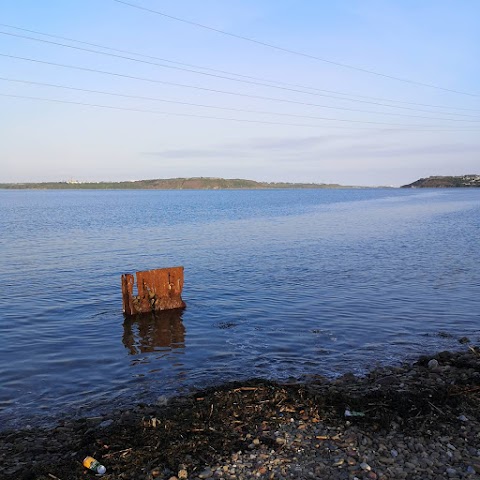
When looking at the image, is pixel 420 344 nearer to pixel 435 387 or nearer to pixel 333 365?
pixel 333 365

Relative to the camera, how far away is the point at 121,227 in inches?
2272

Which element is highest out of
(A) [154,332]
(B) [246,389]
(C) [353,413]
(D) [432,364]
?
(C) [353,413]

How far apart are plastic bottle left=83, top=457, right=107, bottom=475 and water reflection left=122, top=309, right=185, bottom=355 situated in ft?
23.9

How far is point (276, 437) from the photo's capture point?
339 inches

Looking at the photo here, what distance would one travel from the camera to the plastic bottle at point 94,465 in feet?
25.2

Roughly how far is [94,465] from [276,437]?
3070 mm

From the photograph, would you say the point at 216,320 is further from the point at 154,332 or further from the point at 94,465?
the point at 94,465

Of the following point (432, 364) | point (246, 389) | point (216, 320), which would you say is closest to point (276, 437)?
point (246, 389)

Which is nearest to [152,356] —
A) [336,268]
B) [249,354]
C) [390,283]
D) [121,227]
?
[249,354]

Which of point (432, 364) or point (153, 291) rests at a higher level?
point (153, 291)

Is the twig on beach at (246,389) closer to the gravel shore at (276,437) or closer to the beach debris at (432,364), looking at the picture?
the gravel shore at (276,437)

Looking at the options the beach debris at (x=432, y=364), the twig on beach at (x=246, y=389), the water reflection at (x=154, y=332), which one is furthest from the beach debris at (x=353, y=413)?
the water reflection at (x=154, y=332)

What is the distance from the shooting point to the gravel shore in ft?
25.1

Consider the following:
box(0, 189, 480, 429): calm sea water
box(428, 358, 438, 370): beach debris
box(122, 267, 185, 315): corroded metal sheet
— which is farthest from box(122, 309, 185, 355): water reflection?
box(428, 358, 438, 370): beach debris
